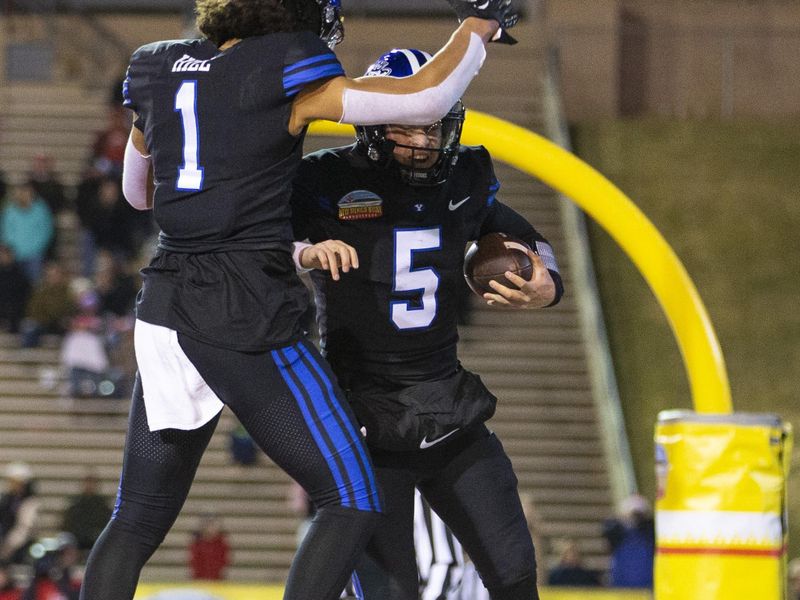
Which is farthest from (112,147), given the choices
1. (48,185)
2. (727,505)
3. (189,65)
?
(189,65)

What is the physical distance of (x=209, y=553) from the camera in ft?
36.7

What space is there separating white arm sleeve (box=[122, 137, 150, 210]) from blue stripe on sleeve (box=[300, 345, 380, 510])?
0.68 meters

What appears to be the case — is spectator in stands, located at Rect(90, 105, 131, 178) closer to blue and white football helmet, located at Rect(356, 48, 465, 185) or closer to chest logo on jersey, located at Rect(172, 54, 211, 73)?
blue and white football helmet, located at Rect(356, 48, 465, 185)

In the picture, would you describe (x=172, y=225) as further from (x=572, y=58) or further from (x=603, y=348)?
(x=572, y=58)

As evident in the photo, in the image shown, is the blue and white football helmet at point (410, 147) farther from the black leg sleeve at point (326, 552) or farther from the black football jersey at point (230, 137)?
the black leg sleeve at point (326, 552)

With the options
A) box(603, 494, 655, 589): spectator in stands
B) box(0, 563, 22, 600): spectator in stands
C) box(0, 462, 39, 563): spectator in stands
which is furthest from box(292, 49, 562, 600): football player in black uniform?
box(0, 462, 39, 563): spectator in stands

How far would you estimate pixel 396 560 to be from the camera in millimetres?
3883

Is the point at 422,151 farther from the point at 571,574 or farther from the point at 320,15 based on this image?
the point at 571,574

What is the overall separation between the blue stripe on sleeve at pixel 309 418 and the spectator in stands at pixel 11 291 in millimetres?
10116

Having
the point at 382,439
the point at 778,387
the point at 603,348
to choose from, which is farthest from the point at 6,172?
the point at 382,439

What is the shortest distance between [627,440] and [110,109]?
609 cm

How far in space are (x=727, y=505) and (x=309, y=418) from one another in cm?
182

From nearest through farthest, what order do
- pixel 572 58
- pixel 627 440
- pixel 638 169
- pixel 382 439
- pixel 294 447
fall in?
pixel 294 447 < pixel 382 439 < pixel 627 440 < pixel 638 169 < pixel 572 58

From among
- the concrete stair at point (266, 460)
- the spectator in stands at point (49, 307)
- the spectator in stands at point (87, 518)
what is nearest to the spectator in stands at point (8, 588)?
the spectator in stands at point (87, 518)
